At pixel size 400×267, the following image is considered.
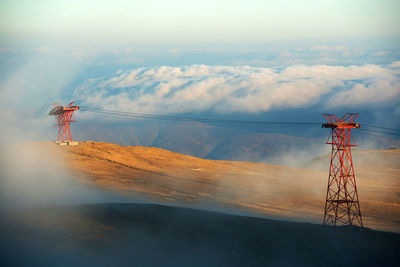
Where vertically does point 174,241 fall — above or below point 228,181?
below

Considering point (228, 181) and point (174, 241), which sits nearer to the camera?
point (174, 241)

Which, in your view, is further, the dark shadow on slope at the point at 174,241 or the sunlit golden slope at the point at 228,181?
the sunlit golden slope at the point at 228,181

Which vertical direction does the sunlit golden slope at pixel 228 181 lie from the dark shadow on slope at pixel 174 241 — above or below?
above

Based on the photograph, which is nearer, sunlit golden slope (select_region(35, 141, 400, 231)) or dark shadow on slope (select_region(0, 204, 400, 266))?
dark shadow on slope (select_region(0, 204, 400, 266))

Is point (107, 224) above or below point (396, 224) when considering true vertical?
below

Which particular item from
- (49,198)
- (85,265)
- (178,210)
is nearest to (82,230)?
(85,265)

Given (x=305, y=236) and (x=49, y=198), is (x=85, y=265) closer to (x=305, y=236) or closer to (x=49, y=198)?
(x=305, y=236)

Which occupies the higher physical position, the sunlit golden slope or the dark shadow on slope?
the sunlit golden slope

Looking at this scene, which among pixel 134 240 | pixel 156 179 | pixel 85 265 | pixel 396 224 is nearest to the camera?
pixel 85 265
